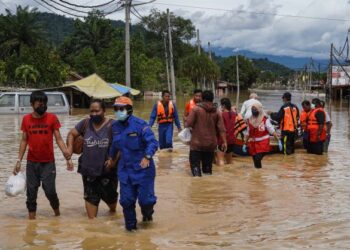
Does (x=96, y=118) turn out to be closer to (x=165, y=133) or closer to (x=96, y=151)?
(x=96, y=151)

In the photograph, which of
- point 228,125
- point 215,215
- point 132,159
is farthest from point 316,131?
point 132,159

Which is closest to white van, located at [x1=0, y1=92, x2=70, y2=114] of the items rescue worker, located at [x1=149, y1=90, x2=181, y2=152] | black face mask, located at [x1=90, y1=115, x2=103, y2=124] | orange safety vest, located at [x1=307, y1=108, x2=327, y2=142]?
rescue worker, located at [x1=149, y1=90, x2=181, y2=152]

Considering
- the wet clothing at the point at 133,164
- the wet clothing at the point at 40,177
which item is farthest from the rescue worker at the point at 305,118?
the wet clothing at the point at 40,177

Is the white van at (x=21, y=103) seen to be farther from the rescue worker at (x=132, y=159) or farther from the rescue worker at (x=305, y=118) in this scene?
the rescue worker at (x=132, y=159)

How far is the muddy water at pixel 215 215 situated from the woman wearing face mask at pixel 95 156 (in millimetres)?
351

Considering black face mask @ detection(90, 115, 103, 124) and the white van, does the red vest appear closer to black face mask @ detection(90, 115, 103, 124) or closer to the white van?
black face mask @ detection(90, 115, 103, 124)

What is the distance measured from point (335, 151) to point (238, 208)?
796 centimetres

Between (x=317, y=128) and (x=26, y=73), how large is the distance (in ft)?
121

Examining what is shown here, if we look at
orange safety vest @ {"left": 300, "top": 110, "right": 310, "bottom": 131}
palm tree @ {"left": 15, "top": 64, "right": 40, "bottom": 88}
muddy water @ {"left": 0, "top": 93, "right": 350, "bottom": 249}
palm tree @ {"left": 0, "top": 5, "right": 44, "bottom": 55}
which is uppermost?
palm tree @ {"left": 0, "top": 5, "right": 44, "bottom": 55}

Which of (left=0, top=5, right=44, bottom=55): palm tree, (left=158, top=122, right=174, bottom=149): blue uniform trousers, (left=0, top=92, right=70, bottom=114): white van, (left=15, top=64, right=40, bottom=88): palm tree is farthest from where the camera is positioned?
(left=0, top=5, right=44, bottom=55): palm tree

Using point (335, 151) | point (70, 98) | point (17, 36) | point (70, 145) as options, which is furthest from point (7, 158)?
point (17, 36)

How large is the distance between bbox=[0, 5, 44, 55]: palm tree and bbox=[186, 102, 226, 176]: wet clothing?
55.5m

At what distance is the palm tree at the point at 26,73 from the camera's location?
46219 millimetres

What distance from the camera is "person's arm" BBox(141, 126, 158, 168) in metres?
6.12
